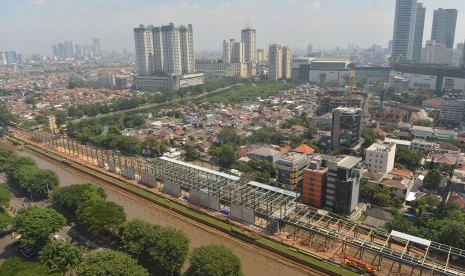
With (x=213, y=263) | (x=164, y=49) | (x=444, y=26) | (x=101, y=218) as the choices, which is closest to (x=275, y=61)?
(x=164, y=49)

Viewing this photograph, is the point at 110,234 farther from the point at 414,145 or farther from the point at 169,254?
the point at 414,145

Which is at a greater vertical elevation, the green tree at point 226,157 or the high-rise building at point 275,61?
the high-rise building at point 275,61

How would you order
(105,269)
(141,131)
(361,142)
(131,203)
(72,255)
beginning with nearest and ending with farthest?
(105,269)
(72,255)
(131,203)
(361,142)
(141,131)

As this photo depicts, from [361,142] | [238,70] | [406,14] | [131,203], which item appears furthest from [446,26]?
[131,203]

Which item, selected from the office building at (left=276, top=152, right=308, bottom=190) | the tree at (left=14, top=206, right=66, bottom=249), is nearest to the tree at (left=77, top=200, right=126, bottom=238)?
the tree at (left=14, top=206, right=66, bottom=249)

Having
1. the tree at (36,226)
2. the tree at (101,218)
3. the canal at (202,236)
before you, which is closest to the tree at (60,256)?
the tree at (36,226)

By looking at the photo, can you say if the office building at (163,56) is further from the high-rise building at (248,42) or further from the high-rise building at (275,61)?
the high-rise building at (248,42)
